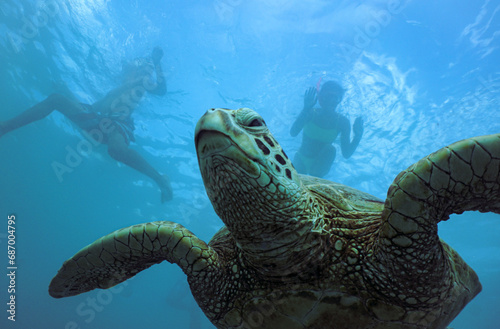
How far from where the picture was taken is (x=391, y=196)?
1.48 metres

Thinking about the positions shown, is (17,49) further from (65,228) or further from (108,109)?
(65,228)

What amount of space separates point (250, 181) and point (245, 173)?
0.05 metres

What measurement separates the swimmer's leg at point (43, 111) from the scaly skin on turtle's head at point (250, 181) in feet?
57.9

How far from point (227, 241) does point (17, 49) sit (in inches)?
832

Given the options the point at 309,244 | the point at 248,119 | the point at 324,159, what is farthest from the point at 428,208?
the point at 324,159

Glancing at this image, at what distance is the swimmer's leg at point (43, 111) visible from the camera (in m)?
13.9

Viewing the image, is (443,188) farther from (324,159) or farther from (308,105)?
(324,159)

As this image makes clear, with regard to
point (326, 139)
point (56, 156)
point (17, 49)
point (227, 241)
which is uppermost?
point (56, 156)

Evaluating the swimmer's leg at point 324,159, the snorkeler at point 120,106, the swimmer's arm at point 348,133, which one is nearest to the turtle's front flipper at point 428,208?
the swimmer's leg at point 324,159

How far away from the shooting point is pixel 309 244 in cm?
165

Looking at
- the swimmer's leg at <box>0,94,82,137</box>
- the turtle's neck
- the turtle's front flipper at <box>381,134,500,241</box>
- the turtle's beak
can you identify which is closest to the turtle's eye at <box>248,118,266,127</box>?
the turtle's beak

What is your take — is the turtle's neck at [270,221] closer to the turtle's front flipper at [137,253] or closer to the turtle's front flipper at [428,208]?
the turtle's front flipper at [428,208]

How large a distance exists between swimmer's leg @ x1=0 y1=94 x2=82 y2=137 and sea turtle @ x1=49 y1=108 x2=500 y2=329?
16.2 metres

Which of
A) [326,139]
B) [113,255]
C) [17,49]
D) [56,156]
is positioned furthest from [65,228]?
[113,255]
